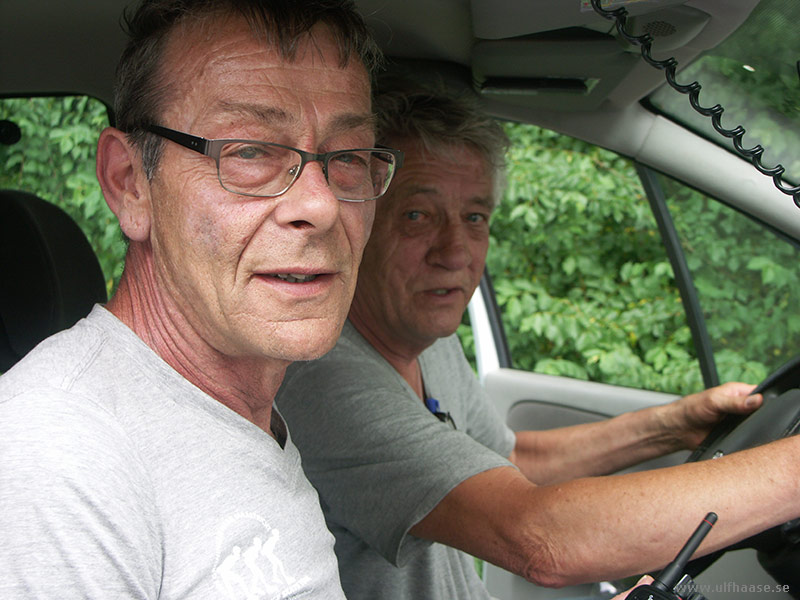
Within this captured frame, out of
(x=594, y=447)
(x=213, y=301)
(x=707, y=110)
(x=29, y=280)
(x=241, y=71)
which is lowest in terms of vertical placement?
(x=594, y=447)

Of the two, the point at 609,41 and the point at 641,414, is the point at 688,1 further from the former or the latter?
the point at 641,414

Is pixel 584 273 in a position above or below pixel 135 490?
above

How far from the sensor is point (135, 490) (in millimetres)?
1021

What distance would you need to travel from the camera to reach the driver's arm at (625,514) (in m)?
1.42

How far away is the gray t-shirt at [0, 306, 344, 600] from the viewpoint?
3.01 ft

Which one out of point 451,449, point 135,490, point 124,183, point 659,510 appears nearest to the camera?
point 135,490

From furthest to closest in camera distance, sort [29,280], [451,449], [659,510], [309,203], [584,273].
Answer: [584,273], [29,280], [451,449], [659,510], [309,203]

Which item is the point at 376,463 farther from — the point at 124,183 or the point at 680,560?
the point at 124,183

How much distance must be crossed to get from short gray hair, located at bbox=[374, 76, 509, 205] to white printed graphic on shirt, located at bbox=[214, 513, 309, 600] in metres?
1.22

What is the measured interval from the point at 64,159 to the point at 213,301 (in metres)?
1.20

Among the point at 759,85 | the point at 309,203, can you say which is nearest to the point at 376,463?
the point at 309,203

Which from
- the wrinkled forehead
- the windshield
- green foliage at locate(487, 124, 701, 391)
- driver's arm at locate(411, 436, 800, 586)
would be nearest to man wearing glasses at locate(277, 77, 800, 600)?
driver's arm at locate(411, 436, 800, 586)

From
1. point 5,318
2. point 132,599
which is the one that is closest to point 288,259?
point 132,599

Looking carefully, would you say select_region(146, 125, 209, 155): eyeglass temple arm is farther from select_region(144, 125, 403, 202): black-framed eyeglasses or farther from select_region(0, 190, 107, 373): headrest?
select_region(0, 190, 107, 373): headrest
